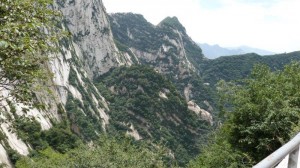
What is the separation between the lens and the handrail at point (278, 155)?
459cm

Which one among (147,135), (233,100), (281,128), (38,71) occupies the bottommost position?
(147,135)

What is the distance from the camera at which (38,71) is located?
12.0 metres

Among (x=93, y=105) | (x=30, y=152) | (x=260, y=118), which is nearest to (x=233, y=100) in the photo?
(x=260, y=118)

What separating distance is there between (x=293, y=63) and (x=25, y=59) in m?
21.8

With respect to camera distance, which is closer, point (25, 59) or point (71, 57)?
point (25, 59)

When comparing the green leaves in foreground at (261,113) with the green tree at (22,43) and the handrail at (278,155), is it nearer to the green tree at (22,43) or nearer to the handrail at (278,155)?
the green tree at (22,43)

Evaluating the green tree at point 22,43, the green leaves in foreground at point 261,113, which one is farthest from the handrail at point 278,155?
the green leaves in foreground at point 261,113

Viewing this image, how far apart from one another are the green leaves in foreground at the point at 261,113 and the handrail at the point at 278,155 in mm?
11468

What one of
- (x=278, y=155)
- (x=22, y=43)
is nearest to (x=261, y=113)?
(x=22, y=43)

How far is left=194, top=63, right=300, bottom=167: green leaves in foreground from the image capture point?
1944 centimetres

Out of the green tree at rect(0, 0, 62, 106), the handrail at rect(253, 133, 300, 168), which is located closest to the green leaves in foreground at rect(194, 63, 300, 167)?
the green tree at rect(0, 0, 62, 106)

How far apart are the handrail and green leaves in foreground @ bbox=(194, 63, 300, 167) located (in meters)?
11.5

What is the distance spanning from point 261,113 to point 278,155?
56.6ft

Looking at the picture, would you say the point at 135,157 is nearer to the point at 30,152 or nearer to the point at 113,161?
the point at 113,161
